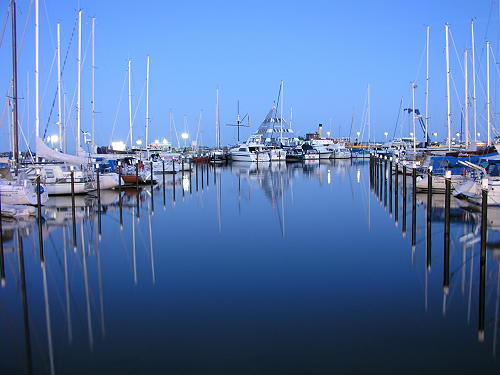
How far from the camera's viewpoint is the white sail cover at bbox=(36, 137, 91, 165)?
3178 centimetres

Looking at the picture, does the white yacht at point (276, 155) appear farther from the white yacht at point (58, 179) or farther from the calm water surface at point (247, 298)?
the calm water surface at point (247, 298)

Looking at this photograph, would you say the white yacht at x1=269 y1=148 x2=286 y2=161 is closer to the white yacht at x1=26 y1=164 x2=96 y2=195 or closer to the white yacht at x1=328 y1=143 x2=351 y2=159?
the white yacht at x1=328 y1=143 x2=351 y2=159

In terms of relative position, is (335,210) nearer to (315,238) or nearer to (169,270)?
(315,238)

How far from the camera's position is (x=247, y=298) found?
38.4 ft

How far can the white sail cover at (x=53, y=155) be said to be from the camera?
3178 centimetres

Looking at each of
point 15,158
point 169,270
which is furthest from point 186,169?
point 169,270

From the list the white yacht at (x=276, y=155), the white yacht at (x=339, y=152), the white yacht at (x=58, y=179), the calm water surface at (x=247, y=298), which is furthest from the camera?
the white yacht at (x=339, y=152)

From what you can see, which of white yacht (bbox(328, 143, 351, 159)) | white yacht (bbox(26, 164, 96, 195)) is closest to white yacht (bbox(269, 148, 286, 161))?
white yacht (bbox(328, 143, 351, 159))

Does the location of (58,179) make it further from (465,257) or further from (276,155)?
(276,155)

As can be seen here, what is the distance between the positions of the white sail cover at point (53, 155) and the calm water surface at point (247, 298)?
1015 cm

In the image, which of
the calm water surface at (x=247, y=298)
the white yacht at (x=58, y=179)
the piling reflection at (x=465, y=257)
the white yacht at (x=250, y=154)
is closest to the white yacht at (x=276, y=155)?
the white yacht at (x=250, y=154)

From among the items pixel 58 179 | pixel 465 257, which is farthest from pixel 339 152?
pixel 465 257

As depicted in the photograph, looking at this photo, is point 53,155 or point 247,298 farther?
point 53,155

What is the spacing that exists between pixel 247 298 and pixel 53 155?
79.2 feet
